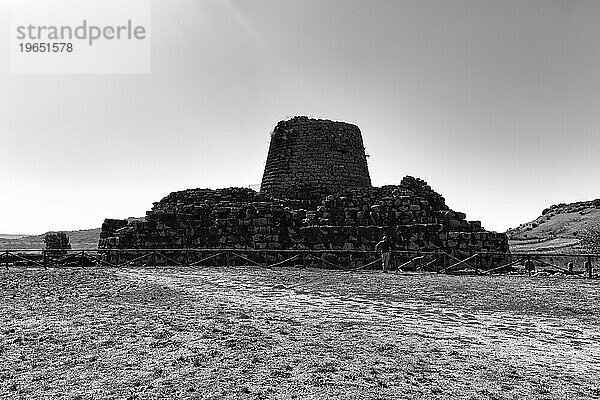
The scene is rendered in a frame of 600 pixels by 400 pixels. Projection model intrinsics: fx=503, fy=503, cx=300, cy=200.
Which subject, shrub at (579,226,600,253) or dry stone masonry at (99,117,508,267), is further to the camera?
shrub at (579,226,600,253)

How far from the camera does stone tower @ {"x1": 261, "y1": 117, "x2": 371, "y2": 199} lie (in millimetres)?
24594

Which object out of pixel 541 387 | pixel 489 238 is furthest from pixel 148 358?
pixel 489 238

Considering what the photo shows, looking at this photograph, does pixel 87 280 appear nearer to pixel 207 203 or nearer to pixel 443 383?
pixel 207 203

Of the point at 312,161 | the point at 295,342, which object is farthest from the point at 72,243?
the point at 295,342

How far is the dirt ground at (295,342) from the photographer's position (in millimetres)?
5426

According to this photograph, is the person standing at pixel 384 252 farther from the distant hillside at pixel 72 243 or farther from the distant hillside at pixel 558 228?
the distant hillside at pixel 72 243

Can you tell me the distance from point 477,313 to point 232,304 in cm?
491

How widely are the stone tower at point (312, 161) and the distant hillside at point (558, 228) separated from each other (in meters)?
23.9

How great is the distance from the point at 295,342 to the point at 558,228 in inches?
2473

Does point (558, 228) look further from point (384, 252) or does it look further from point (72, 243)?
point (72, 243)

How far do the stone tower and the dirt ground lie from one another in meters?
11.7

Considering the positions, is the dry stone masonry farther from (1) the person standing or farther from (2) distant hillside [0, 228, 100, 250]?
(2) distant hillside [0, 228, 100, 250]

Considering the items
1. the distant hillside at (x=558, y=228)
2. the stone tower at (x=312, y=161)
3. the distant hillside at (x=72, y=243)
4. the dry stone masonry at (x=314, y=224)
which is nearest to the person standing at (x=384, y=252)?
the dry stone masonry at (x=314, y=224)

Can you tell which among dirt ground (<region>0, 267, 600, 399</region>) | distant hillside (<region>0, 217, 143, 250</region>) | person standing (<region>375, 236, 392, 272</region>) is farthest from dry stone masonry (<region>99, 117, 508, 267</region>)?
distant hillside (<region>0, 217, 143, 250</region>)
